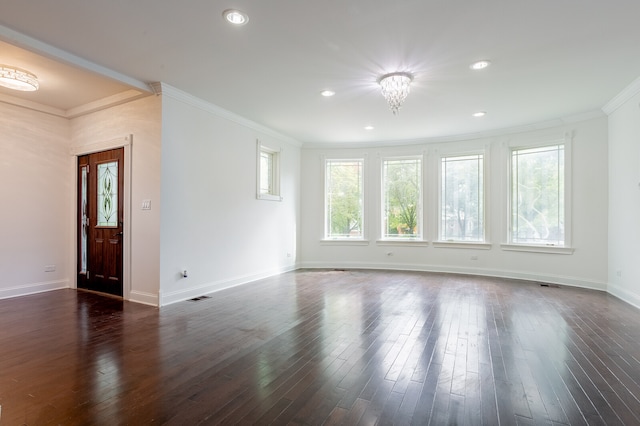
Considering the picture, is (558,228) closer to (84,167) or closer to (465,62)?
(465,62)

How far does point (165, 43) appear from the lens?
3.29 m

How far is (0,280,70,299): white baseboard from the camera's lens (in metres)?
4.82

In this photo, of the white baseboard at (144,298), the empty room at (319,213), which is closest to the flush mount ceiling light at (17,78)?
the empty room at (319,213)

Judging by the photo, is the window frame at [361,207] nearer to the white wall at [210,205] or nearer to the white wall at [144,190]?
the white wall at [210,205]

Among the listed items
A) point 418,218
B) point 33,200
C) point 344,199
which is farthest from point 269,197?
point 33,200

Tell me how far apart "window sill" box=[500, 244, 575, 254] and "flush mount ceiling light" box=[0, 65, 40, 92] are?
25.3ft

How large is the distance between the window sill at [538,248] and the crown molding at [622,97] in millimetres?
2277

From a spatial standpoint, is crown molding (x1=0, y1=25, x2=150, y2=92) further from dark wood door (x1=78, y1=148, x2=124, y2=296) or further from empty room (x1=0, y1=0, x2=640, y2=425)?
dark wood door (x1=78, y1=148, x2=124, y2=296)

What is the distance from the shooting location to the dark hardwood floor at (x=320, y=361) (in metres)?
2.00

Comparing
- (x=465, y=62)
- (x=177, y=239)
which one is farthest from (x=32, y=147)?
(x=465, y=62)

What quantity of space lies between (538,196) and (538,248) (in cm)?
96

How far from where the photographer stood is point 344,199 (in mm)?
7746

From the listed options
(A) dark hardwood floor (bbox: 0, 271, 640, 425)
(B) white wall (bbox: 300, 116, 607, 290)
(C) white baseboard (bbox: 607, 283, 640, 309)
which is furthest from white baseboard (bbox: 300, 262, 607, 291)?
(A) dark hardwood floor (bbox: 0, 271, 640, 425)

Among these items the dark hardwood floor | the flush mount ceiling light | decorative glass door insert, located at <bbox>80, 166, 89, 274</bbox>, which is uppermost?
the flush mount ceiling light
